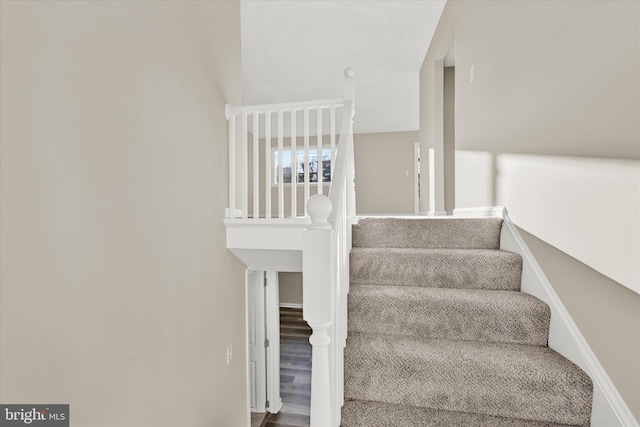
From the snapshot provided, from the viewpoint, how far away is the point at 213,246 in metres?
2.00

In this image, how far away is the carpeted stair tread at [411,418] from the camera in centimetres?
116

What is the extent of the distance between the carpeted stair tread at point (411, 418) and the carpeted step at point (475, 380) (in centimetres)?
2

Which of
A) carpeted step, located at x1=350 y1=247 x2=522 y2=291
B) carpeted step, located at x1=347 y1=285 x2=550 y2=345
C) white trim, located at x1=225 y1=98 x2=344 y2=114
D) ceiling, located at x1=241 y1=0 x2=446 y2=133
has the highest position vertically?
ceiling, located at x1=241 y1=0 x2=446 y2=133

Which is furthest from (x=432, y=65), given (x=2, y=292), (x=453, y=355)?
(x=2, y=292)

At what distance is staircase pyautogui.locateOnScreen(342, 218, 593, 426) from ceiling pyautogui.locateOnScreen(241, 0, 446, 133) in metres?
2.76

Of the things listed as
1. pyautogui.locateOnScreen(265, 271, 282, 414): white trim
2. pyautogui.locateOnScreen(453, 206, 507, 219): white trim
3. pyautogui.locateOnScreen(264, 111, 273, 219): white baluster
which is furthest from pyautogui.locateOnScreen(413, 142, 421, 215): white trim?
pyautogui.locateOnScreen(264, 111, 273, 219): white baluster

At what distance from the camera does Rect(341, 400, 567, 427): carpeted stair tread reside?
1158 mm

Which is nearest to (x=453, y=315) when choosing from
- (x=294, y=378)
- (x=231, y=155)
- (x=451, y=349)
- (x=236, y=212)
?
(x=451, y=349)

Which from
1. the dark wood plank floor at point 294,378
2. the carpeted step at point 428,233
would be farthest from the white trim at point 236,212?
the dark wood plank floor at point 294,378

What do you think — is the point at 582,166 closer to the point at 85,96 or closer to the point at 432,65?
the point at 85,96

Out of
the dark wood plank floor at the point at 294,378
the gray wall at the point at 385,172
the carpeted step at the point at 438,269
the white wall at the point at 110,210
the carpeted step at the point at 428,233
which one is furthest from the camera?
the gray wall at the point at 385,172

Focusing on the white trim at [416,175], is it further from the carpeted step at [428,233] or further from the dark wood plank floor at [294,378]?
the carpeted step at [428,233]

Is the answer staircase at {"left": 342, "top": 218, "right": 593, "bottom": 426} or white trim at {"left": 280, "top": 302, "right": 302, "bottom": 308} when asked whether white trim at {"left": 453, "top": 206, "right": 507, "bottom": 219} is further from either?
white trim at {"left": 280, "top": 302, "right": 302, "bottom": 308}

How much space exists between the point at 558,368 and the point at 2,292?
1.83m
